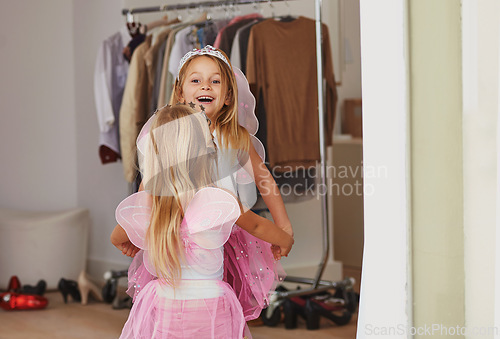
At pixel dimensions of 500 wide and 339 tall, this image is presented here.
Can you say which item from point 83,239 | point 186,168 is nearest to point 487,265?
point 186,168

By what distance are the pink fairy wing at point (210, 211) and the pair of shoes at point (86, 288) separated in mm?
2027

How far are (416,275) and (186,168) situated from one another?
0.63m

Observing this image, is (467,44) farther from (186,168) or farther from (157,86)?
(157,86)

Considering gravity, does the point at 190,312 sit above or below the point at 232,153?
below

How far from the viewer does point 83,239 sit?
3537 millimetres

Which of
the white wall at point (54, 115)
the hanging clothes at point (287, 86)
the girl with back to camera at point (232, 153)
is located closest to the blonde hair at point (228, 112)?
the girl with back to camera at point (232, 153)

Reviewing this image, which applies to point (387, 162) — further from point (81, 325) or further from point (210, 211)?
point (81, 325)

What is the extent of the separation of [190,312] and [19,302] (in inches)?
77.8

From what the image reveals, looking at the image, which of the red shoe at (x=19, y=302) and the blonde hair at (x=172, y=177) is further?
the red shoe at (x=19, y=302)

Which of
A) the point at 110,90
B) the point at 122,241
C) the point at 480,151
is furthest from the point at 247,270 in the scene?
the point at 110,90

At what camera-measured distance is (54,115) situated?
387cm

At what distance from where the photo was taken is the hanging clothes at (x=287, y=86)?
8.81 feet

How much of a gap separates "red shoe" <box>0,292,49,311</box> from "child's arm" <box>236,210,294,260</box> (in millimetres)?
2013

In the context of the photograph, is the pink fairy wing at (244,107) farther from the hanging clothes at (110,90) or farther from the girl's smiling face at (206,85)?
the hanging clothes at (110,90)
